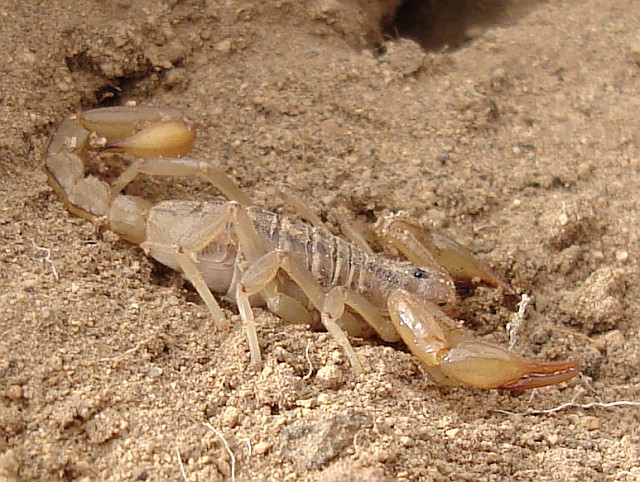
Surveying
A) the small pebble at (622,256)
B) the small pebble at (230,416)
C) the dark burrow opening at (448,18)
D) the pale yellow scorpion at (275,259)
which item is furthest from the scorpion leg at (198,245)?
the dark burrow opening at (448,18)

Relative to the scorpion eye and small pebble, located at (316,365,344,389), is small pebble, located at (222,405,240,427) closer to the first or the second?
small pebble, located at (316,365,344,389)

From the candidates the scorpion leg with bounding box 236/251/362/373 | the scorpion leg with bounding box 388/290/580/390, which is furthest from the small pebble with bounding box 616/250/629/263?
the scorpion leg with bounding box 236/251/362/373

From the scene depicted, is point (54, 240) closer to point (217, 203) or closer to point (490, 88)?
point (217, 203)

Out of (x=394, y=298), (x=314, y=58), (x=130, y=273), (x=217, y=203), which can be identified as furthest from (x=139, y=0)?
(x=394, y=298)

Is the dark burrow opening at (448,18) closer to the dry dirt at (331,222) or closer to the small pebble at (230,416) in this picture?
the dry dirt at (331,222)

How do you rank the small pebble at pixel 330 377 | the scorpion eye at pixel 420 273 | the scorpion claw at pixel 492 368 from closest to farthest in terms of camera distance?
the small pebble at pixel 330 377 → the scorpion claw at pixel 492 368 → the scorpion eye at pixel 420 273

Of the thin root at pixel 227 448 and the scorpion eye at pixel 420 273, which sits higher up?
the thin root at pixel 227 448
